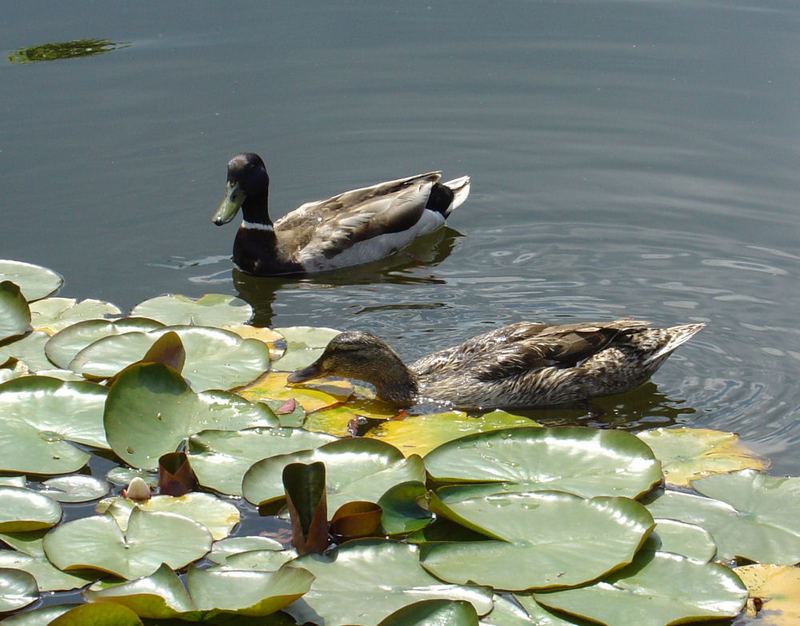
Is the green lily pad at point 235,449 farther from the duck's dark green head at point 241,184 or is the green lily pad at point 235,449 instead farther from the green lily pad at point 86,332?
the duck's dark green head at point 241,184

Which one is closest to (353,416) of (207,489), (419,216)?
(207,489)

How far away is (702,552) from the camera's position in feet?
13.7

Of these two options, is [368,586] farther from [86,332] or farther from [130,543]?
[86,332]

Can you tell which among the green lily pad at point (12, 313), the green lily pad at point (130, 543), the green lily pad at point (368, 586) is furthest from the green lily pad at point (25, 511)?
the green lily pad at point (12, 313)

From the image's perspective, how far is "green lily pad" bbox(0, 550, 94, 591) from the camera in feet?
13.3

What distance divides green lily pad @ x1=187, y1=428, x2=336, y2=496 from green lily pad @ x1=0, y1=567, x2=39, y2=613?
35.7 inches

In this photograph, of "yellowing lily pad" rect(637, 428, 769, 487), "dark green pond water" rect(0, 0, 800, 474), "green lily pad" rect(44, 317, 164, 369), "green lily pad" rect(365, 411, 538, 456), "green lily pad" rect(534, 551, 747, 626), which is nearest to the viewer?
"green lily pad" rect(534, 551, 747, 626)

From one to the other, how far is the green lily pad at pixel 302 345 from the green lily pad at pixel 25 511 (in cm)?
182

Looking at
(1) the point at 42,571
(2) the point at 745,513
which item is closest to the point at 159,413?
(1) the point at 42,571

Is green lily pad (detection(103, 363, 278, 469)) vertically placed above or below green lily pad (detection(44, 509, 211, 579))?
above

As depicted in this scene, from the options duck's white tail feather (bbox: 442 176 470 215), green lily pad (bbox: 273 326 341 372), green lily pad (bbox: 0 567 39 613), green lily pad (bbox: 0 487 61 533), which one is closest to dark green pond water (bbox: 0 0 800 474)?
duck's white tail feather (bbox: 442 176 470 215)

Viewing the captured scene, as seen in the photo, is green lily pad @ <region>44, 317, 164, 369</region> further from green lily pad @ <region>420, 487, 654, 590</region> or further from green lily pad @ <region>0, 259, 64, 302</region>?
green lily pad @ <region>420, 487, 654, 590</region>

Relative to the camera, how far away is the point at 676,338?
6.37m

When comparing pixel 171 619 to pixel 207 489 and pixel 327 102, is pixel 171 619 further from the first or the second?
pixel 327 102
